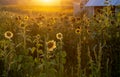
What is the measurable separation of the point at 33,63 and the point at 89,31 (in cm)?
188

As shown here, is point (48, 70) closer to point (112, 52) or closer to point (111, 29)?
point (112, 52)

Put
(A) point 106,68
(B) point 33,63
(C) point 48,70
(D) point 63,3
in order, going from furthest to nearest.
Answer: (D) point 63,3 → (A) point 106,68 → (B) point 33,63 → (C) point 48,70

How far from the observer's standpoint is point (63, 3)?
49406 millimetres

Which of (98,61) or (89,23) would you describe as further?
(89,23)

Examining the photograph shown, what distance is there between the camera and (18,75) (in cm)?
532

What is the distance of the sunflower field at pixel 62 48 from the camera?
5.17 m

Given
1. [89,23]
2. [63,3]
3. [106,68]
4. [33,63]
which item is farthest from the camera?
[63,3]

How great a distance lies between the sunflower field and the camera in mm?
5172

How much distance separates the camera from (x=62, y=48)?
6555 mm

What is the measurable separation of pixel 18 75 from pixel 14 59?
0.73ft

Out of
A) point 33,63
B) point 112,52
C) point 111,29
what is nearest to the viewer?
point 33,63

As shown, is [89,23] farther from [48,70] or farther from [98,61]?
[48,70]

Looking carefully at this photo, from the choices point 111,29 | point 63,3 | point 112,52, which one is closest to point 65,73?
point 112,52

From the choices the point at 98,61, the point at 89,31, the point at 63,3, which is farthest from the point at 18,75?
the point at 63,3
